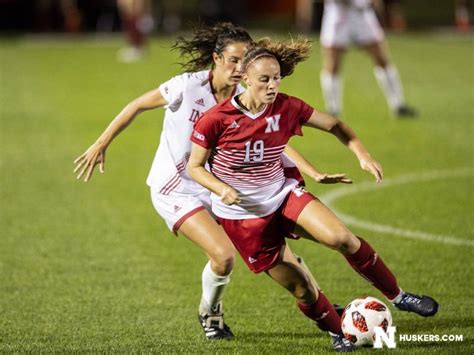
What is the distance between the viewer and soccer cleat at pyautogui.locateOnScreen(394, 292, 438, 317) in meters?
6.54

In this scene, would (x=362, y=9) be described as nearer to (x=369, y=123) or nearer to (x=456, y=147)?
(x=369, y=123)

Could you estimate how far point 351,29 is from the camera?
51.0 feet

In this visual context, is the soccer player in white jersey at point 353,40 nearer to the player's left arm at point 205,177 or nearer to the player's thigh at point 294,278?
the player's thigh at point 294,278

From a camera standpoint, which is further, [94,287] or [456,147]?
[456,147]

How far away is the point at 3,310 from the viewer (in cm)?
745

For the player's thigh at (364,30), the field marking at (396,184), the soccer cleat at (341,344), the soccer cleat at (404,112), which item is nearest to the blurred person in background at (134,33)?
the player's thigh at (364,30)

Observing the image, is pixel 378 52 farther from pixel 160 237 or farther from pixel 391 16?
pixel 391 16

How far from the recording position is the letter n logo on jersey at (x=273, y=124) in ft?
20.6

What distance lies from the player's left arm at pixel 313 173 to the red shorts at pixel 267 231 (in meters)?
0.16

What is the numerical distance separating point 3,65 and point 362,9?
9858mm

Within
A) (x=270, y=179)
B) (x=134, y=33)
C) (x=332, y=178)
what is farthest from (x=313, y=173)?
(x=134, y=33)

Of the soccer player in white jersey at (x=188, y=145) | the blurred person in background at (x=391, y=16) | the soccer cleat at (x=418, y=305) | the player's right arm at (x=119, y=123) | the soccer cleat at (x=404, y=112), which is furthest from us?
the blurred person in background at (x=391, y=16)

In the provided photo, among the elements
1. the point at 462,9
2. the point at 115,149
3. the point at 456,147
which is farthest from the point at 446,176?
the point at 462,9

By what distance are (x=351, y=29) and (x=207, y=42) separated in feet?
28.9
